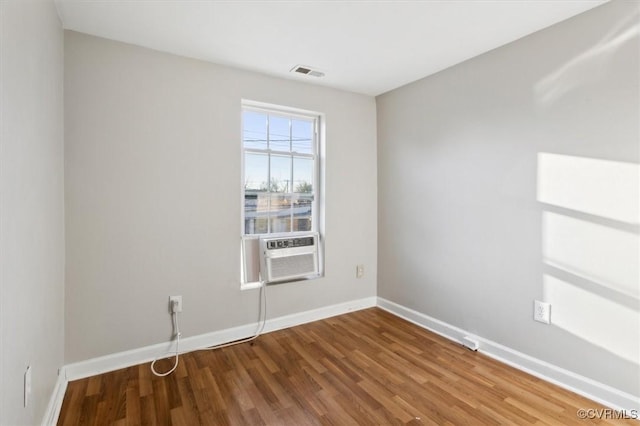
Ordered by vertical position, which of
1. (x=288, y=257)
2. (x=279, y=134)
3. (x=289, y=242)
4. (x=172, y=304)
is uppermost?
(x=279, y=134)

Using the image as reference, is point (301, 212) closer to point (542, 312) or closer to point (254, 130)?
point (254, 130)

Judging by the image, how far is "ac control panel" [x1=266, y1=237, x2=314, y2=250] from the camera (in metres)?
2.88

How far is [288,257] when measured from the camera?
297cm

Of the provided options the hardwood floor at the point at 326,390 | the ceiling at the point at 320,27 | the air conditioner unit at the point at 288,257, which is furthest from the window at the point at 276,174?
the hardwood floor at the point at 326,390

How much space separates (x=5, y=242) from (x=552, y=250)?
2.81 metres

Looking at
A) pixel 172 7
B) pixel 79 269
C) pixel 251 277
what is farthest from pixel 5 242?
pixel 251 277

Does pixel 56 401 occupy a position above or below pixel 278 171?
below

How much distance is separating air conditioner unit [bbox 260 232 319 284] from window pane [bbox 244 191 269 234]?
0.13 metres

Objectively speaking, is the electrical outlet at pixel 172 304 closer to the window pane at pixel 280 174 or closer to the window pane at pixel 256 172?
the window pane at pixel 256 172

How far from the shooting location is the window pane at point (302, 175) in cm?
318

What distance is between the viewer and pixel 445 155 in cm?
282

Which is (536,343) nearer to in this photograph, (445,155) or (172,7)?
(445,155)

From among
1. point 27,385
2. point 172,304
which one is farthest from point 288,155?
point 27,385

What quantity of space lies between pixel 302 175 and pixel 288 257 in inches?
32.9
